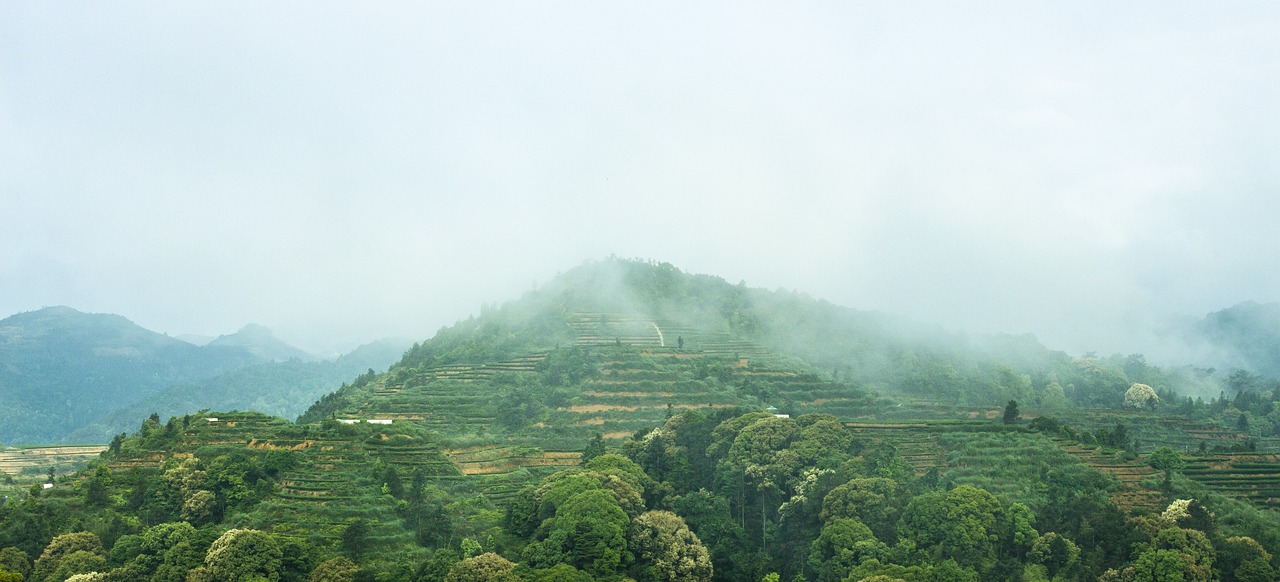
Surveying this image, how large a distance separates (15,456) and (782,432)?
59449 millimetres

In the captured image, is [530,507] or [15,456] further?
[15,456]

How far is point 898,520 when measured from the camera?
3938 centimetres

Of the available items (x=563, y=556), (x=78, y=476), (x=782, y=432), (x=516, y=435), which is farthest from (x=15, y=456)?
(x=782, y=432)

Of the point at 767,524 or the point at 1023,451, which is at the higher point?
the point at 1023,451

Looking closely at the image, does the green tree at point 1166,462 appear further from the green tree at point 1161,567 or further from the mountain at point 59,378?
the mountain at point 59,378

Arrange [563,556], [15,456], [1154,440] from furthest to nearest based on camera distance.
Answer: [15,456] → [1154,440] → [563,556]

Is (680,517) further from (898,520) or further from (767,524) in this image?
(898,520)

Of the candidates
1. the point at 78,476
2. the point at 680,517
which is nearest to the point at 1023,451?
the point at 680,517

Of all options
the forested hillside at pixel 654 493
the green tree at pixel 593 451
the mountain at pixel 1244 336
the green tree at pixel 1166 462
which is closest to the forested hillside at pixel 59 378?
the forested hillside at pixel 654 493

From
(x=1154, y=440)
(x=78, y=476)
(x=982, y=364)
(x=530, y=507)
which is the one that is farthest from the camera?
(x=982, y=364)

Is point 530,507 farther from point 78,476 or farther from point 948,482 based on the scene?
point 78,476

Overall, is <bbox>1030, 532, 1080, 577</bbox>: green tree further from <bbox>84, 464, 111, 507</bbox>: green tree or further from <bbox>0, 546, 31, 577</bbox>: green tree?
<bbox>84, 464, 111, 507</bbox>: green tree

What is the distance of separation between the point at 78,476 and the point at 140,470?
4.31m

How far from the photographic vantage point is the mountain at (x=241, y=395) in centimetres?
13825
